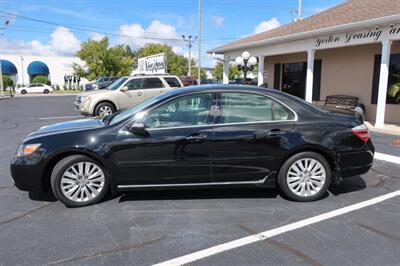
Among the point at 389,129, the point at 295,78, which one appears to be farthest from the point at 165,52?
the point at 389,129

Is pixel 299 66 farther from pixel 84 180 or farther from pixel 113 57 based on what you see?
pixel 113 57

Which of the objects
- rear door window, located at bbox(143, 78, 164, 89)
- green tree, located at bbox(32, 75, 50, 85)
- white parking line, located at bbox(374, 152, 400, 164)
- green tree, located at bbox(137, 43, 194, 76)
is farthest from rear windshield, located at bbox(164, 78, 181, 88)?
green tree, located at bbox(137, 43, 194, 76)

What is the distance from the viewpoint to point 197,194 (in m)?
5.10

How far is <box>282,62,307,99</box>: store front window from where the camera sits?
17406 mm

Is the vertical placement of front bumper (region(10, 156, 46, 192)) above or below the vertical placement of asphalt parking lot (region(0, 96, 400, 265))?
above

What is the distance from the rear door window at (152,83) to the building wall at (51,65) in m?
49.0

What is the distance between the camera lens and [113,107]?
13227 millimetres

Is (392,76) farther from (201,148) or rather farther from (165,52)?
(165,52)

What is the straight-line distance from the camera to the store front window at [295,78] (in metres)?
17.4

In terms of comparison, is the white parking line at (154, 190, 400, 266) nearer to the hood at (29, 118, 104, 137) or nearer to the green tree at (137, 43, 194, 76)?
the hood at (29, 118, 104, 137)

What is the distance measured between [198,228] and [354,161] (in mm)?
2420

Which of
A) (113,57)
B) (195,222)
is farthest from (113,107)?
(113,57)

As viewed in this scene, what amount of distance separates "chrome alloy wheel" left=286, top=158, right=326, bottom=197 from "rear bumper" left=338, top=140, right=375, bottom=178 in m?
0.29

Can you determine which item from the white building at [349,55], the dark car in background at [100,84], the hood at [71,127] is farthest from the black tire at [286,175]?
the dark car in background at [100,84]
